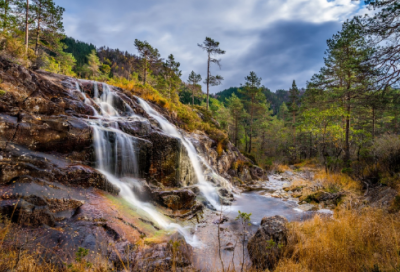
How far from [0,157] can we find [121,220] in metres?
3.65

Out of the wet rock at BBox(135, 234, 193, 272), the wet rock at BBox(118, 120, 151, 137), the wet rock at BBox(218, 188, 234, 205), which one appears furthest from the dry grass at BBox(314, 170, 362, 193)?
the wet rock at BBox(118, 120, 151, 137)

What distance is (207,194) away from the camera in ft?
32.2

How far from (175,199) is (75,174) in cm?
376

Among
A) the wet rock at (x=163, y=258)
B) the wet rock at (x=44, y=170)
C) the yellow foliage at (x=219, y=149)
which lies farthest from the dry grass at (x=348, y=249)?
the yellow foliage at (x=219, y=149)

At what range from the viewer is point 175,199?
755 cm

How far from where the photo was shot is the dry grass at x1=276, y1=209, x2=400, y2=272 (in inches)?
125

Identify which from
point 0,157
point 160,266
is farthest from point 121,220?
point 0,157

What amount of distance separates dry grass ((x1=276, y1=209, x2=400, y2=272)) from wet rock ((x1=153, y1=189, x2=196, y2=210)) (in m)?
4.26

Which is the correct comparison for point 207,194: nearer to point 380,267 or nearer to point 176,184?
point 176,184

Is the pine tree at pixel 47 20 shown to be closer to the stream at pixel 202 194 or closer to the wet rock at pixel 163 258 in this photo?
the stream at pixel 202 194

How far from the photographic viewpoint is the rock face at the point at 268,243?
4.09m

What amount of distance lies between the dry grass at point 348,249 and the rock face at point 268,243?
0.71 feet

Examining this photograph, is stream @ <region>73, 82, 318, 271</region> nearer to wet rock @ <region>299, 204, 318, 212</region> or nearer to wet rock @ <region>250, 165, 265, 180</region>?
wet rock @ <region>299, 204, 318, 212</region>

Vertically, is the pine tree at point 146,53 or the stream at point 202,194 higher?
the pine tree at point 146,53
